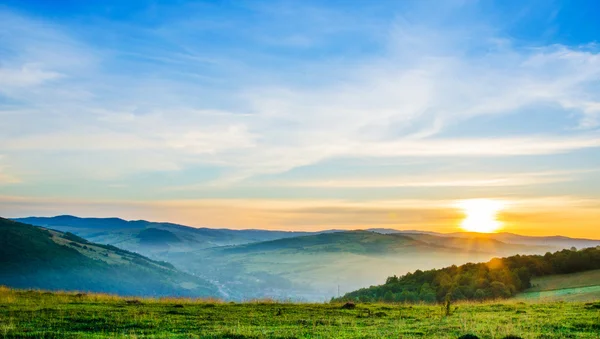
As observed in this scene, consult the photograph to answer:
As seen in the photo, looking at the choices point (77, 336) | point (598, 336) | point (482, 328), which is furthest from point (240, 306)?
point (598, 336)

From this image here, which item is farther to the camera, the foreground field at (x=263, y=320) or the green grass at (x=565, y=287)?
the green grass at (x=565, y=287)

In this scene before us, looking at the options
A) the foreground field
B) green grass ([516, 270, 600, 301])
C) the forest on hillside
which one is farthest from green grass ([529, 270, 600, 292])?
the foreground field

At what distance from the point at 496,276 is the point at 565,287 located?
12482 mm

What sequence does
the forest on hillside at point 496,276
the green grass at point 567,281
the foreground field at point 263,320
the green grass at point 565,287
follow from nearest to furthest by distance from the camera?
the foreground field at point 263,320
the green grass at point 565,287
the green grass at point 567,281
the forest on hillside at point 496,276

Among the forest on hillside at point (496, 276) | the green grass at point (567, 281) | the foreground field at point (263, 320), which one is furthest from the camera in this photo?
the forest on hillside at point (496, 276)

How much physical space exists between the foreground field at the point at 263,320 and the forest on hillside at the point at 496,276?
2665 cm

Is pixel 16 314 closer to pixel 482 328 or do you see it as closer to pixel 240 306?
pixel 240 306

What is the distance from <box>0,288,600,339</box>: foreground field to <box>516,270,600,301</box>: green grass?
56.2 ft

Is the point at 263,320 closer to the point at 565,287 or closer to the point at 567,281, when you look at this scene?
the point at 565,287

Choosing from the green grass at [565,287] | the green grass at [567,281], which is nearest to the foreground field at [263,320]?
the green grass at [565,287]

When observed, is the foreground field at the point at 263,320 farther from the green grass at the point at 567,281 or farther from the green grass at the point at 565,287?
the green grass at the point at 567,281

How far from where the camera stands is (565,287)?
6012 centimetres

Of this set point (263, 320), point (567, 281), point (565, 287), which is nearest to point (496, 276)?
point (567, 281)

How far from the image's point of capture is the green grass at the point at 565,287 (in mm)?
50209
